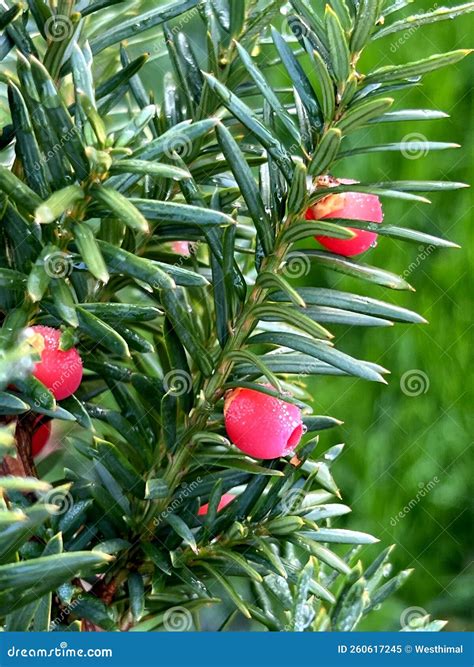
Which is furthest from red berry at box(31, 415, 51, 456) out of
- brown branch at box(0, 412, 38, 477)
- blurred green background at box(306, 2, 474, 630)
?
blurred green background at box(306, 2, 474, 630)

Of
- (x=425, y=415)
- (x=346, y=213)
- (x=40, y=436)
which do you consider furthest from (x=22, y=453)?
(x=425, y=415)

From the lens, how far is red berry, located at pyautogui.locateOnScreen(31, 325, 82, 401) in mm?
250

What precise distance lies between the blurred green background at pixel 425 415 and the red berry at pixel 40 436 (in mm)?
585

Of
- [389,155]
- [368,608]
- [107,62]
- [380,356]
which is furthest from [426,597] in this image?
[107,62]

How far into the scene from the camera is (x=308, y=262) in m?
0.29

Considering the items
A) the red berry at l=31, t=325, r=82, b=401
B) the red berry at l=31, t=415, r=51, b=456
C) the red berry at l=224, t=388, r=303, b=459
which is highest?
the red berry at l=31, t=325, r=82, b=401

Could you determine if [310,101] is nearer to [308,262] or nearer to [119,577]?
[308,262]

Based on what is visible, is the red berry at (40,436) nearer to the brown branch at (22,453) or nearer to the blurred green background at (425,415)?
the brown branch at (22,453)

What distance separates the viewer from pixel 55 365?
253mm

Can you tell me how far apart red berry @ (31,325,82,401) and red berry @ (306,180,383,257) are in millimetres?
94

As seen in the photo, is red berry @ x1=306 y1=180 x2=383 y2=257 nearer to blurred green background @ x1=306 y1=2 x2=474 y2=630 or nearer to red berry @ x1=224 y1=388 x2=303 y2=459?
red berry @ x1=224 y1=388 x2=303 y2=459

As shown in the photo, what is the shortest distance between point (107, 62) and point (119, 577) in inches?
8.8

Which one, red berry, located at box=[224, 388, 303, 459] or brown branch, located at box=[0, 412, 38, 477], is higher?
brown branch, located at box=[0, 412, 38, 477]

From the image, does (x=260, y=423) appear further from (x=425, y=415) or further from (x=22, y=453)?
(x=425, y=415)
